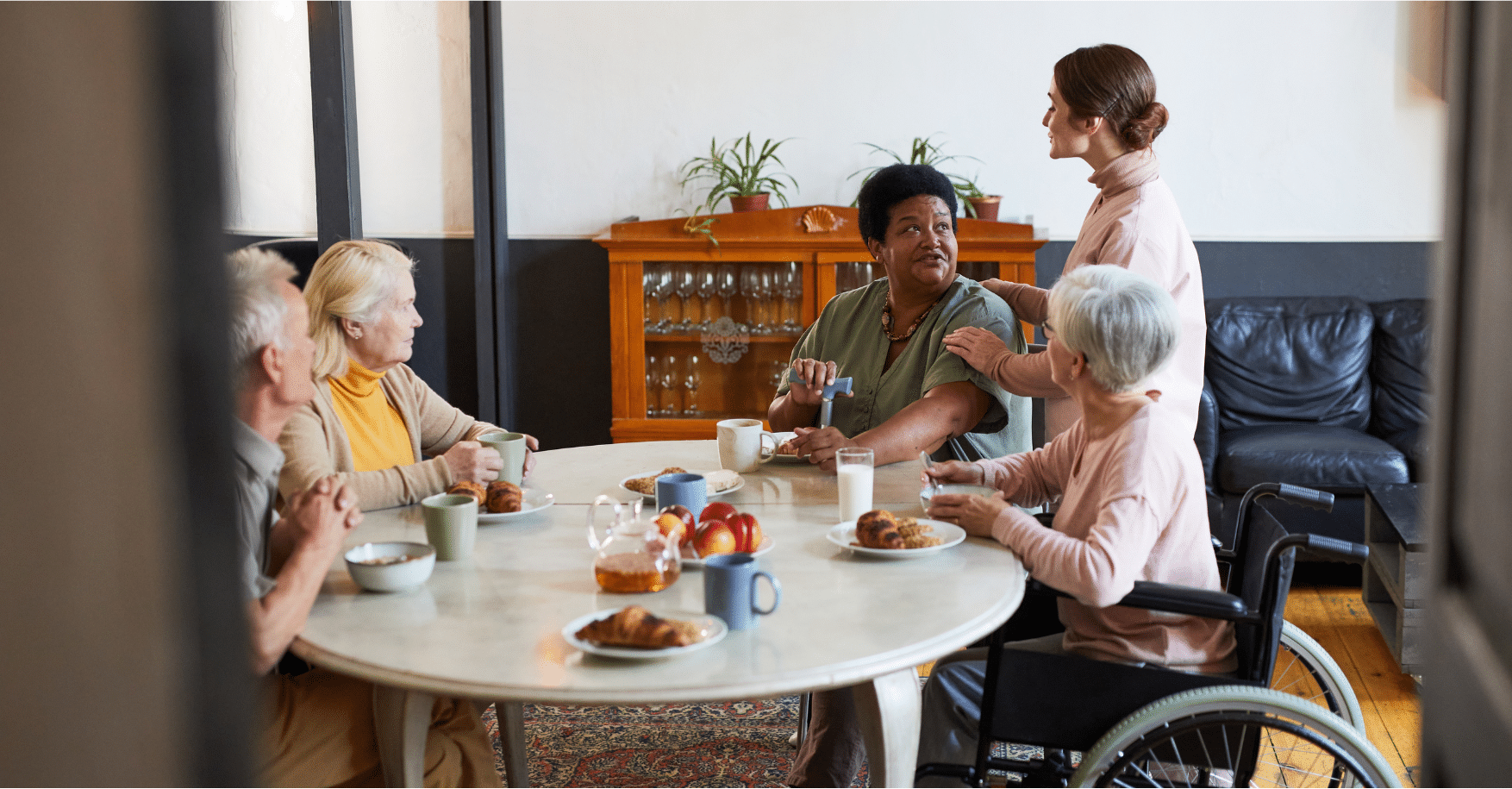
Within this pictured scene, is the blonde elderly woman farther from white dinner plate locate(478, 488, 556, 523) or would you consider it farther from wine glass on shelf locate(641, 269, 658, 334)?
wine glass on shelf locate(641, 269, 658, 334)

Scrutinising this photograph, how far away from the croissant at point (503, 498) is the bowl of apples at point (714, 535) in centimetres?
32

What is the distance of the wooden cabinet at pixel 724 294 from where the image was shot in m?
4.05

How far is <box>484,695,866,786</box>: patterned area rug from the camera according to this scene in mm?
2363

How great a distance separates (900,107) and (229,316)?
4.42 metres

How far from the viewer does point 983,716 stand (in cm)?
156

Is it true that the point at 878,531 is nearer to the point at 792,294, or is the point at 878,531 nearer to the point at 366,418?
the point at 366,418

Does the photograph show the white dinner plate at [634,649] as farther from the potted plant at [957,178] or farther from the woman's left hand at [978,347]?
the potted plant at [957,178]

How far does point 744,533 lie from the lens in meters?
1.50

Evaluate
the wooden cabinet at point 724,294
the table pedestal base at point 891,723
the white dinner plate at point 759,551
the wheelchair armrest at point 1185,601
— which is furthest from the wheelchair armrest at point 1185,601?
the wooden cabinet at point 724,294

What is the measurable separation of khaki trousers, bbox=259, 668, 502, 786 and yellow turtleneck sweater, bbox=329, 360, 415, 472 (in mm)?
426

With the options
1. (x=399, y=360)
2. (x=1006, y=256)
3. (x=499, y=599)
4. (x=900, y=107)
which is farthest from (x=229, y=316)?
(x=900, y=107)

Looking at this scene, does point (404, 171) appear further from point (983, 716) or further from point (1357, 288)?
point (1357, 288)

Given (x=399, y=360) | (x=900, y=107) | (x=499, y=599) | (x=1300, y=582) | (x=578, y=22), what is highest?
(x=578, y=22)

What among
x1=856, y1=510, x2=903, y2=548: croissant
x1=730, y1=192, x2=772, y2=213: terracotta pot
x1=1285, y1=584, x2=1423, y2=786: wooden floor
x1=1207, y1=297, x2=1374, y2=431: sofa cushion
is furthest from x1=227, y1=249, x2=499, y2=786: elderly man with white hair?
x1=1207, y1=297, x2=1374, y2=431: sofa cushion
